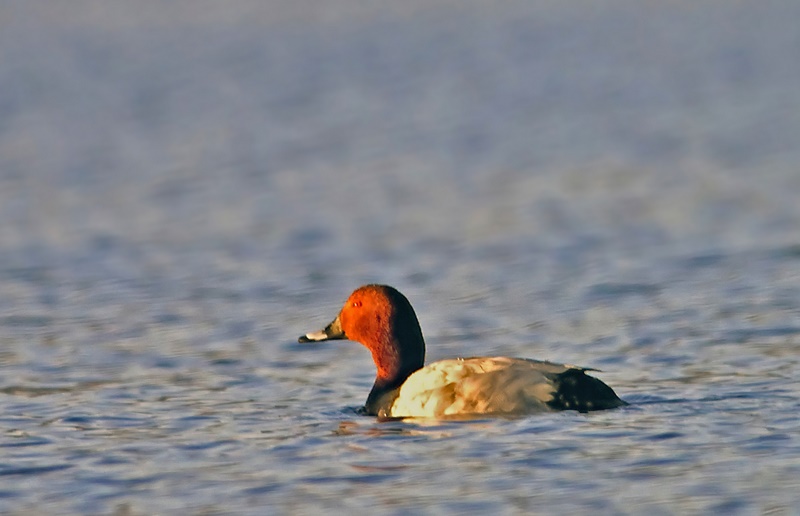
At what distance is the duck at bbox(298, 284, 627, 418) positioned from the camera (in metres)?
11.2

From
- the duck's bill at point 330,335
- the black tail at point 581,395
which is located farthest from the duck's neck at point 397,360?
the black tail at point 581,395

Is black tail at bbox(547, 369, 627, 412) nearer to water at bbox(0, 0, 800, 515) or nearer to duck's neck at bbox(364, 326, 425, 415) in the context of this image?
water at bbox(0, 0, 800, 515)

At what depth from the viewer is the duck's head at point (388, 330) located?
12312 millimetres

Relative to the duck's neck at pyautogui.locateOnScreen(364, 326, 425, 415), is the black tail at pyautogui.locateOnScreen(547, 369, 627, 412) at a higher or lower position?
lower

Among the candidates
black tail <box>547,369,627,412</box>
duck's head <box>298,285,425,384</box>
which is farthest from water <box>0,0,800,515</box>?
duck's head <box>298,285,425,384</box>

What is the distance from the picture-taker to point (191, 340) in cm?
1401

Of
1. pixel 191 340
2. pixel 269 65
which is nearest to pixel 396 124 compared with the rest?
pixel 269 65

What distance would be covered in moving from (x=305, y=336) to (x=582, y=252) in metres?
4.85

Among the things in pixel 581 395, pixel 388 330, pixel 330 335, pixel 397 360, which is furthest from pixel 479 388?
pixel 330 335

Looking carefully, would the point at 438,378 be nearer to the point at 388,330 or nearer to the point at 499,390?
the point at 499,390

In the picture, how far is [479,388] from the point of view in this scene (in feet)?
37.4

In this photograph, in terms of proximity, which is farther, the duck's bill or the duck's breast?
the duck's bill

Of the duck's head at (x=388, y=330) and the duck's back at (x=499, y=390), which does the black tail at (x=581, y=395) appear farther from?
the duck's head at (x=388, y=330)

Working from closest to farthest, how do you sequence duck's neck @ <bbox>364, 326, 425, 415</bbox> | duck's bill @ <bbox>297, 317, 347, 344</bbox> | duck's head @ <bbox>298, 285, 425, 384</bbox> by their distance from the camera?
duck's neck @ <bbox>364, 326, 425, 415</bbox> → duck's head @ <bbox>298, 285, 425, 384</bbox> → duck's bill @ <bbox>297, 317, 347, 344</bbox>
